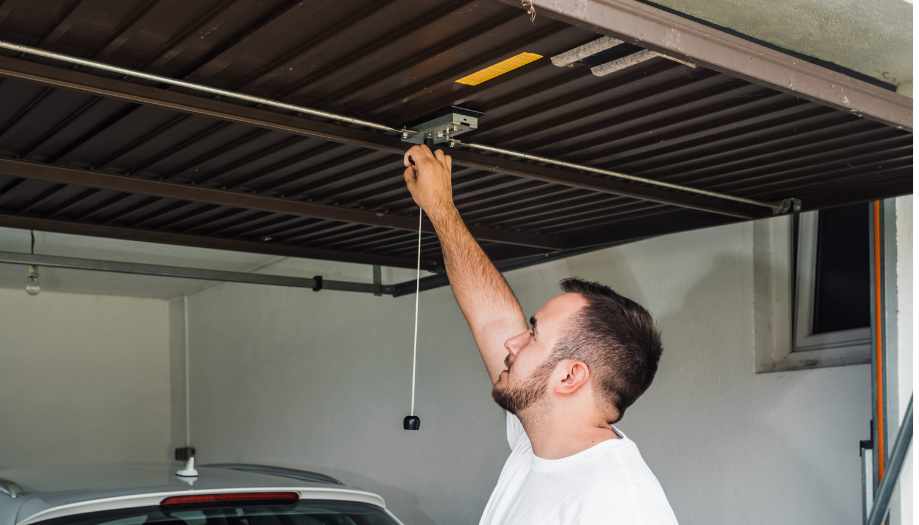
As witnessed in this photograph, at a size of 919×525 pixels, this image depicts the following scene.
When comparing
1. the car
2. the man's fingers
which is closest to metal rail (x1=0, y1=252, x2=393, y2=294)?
the car

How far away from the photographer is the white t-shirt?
250 cm

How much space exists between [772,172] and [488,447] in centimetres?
368

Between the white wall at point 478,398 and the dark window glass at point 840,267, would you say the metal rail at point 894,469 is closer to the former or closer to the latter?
the white wall at point 478,398

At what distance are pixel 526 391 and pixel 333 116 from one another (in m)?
1.57

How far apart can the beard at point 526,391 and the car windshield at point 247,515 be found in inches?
54.0

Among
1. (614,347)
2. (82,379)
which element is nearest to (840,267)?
(614,347)

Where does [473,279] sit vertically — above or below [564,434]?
above

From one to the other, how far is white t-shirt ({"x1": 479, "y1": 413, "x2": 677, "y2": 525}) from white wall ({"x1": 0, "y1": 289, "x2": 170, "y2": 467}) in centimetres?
1165

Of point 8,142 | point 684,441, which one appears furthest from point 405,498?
point 8,142

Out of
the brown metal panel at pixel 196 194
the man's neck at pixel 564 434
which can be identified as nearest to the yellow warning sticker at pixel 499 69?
the man's neck at pixel 564 434

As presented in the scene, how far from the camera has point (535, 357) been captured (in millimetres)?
2902

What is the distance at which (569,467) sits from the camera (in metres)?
2.72

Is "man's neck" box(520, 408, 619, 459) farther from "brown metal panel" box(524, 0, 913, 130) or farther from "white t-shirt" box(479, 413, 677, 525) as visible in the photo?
"brown metal panel" box(524, 0, 913, 130)

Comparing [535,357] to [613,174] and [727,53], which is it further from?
[613,174]
